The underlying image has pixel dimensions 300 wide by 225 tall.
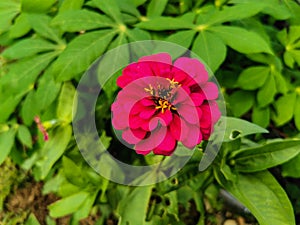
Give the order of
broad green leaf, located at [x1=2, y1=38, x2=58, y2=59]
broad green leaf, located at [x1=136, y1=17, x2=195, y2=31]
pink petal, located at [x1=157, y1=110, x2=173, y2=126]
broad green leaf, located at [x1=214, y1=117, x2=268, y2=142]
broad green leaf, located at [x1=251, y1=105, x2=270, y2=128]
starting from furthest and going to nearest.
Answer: broad green leaf, located at [x1=251, y1=105, x2=270, y2=128] < broad green leaf, located at [x1=2, y1=38, x2=58, y2=59] < broad green leaf, located at [x1=136, y1=17, x2=195, y2=31] < broad green leaf, located at [x1=214, y1=117, x2=268, y2=142] < pink petal, located at [x1=157, y1=110, x2=173, y2=126]

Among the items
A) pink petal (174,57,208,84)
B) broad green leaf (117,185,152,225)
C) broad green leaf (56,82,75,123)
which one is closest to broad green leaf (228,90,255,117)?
broad green leaf (117,185,152,225)

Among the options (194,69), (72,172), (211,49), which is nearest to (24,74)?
(72,172)

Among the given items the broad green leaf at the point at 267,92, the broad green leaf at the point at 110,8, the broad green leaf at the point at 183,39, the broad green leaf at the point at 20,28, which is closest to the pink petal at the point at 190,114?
the broad green leaf at the point at 183,39

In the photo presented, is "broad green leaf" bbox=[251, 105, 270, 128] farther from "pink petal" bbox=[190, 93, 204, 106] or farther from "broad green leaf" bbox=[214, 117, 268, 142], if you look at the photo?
"pink petal" bbox=[190, 93, 204, 106]

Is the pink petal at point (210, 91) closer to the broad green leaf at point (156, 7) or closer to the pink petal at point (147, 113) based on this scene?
the pink petal at point (147, 113)

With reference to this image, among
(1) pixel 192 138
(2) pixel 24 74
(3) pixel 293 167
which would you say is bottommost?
(3) pixel 293 167

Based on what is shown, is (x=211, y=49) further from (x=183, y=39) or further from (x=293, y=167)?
(x=293, y=167)

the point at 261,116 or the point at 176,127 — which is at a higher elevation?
the point at 176,127
